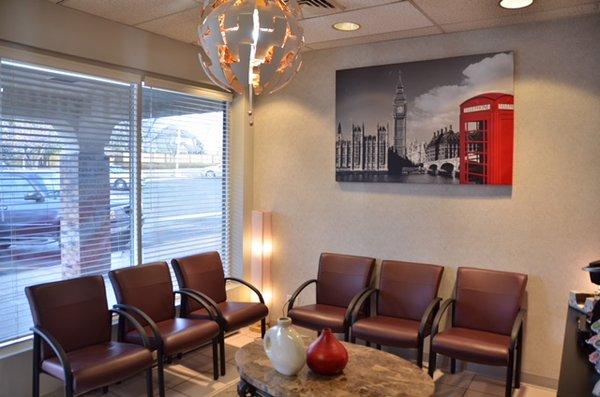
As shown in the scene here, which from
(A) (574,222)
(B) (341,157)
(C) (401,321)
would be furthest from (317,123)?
(A) (574,222)

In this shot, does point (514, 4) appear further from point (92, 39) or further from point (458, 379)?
point (92, 39)

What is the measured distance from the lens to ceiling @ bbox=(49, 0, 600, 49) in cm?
320

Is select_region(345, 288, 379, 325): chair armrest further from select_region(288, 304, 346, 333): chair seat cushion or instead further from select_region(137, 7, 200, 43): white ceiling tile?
select_region(137, 7, 200, 43): white ceiling tile

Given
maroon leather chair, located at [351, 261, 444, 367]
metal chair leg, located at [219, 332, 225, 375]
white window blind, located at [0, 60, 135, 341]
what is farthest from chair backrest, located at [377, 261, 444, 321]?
white window blind, located at [0, 60, 135, 341]

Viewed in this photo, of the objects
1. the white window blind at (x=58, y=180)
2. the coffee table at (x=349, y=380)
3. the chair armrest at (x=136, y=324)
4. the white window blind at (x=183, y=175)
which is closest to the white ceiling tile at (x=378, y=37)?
the white window blind at (x=183, y=175)

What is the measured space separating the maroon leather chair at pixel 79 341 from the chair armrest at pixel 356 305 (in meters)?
1.54

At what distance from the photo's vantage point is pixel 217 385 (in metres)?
3.61

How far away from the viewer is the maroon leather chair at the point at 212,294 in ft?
12.4

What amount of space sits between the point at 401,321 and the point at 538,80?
2137mm

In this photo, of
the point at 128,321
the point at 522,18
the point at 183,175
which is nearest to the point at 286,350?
the point at 128,321

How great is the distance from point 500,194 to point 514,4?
4.59 ft

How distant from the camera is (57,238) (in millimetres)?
3422

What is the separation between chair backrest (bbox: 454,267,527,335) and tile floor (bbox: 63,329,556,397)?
17.7 inches

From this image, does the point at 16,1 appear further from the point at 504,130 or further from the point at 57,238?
the point at 504,130
